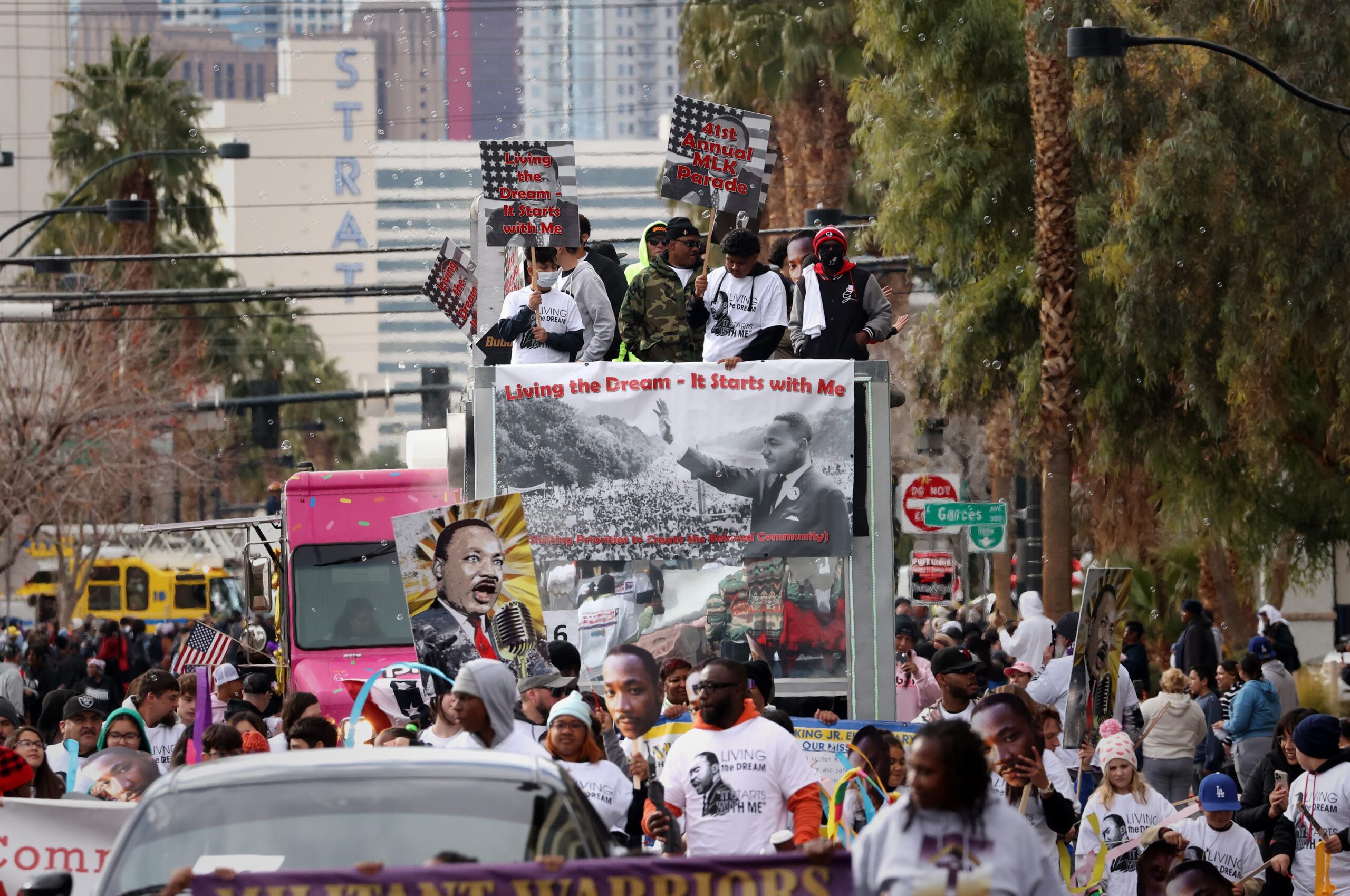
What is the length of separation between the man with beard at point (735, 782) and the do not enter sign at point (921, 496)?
15509 millimetres

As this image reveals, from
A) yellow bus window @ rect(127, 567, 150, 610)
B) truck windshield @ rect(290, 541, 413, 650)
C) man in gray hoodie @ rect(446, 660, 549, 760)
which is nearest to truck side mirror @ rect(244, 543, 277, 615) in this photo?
truck windshield @ rect(290, 541, 413, 650)

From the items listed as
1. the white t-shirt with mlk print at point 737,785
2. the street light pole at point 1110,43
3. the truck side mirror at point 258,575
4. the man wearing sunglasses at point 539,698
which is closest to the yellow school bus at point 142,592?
the truck side mirror at point 258,575

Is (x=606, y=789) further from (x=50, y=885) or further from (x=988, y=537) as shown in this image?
(x=988, y=537)

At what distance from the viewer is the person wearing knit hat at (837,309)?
12.3 metres

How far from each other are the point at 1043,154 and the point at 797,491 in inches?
438

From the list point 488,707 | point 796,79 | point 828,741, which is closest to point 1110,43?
point 828,741

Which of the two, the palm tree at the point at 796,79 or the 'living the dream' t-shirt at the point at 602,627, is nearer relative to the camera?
the 'living the dream' t-shirt at the point at 602,627

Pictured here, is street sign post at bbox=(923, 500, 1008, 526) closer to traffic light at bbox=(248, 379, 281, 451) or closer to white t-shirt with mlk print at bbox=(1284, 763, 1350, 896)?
white t-shirt with mlk print at bbox=(1284, 763, 1350, 896)

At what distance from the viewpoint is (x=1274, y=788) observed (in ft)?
36.4

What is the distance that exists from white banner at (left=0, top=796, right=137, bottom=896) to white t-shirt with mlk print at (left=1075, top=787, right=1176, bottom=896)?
4.35 m

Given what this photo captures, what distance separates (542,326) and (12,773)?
4.98 m

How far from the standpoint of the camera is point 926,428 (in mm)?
26688

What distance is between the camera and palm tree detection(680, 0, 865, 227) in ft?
115

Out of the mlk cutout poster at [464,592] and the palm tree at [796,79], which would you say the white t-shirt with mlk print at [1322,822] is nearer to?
the mlk cutout poster at [464,592]
